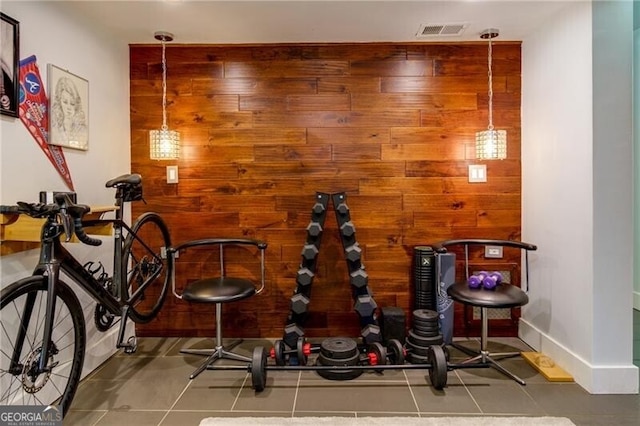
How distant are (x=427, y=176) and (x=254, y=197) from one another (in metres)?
1.42

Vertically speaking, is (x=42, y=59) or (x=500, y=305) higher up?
(x=42, y=59)

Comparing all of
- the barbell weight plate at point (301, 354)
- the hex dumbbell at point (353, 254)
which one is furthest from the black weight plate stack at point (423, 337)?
the barbell weight plate at point (301, 354)

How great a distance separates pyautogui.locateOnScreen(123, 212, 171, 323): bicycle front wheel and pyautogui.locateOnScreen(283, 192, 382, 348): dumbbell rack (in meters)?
1.01

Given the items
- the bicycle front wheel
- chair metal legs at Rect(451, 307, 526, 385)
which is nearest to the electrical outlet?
chair metal legs at Rect(451, 307, 526, 385)

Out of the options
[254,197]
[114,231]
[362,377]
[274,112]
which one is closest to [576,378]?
[362,377]

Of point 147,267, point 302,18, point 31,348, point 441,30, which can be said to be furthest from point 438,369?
point 302,18

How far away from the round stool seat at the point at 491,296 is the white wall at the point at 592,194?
385 millimetres

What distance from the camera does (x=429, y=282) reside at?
2689 millimetres

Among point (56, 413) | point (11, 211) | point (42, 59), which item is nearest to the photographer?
point (11, 211)

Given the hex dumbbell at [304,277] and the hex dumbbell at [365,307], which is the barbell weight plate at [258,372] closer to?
the hex dumbbell at [304,277]

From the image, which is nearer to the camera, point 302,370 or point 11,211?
point 11,211

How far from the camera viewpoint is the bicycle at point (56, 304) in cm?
159

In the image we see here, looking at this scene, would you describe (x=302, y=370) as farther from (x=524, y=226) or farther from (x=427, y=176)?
(x=524, y=226)

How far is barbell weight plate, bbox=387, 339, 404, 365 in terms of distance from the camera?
235cm
